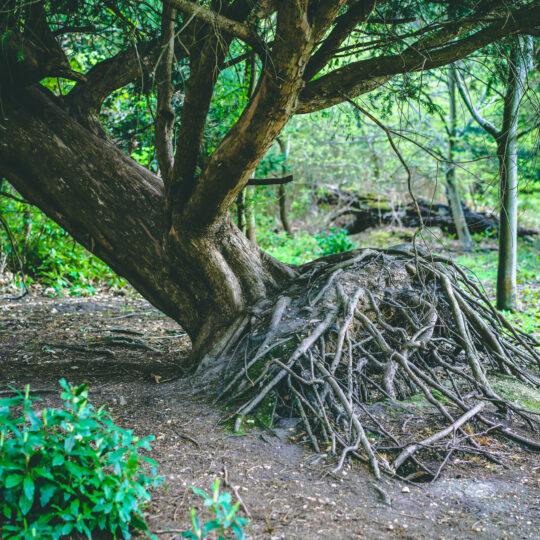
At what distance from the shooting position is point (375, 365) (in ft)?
13.0

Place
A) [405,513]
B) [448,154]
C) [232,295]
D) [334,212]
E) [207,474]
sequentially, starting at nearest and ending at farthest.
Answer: [405,513] → [207,474] → [232,295] → [448,154] → [334,212]

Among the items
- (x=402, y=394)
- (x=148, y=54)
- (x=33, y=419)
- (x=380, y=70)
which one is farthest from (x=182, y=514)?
(x=148, y=54)

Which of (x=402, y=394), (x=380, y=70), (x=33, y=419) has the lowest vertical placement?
(x=33, y=419)

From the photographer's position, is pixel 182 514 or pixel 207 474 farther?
pixel 207 474

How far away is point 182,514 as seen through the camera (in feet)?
7.45

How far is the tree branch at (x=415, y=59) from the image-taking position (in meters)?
3.16

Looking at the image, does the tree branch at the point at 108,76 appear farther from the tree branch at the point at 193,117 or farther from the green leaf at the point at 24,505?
the green leaf at the point at 24,505

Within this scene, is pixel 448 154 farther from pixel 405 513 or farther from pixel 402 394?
pixel 405 513

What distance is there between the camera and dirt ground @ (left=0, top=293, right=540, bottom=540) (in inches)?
90.3

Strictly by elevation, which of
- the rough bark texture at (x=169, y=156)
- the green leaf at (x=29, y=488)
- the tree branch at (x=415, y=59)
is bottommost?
the green leaf at (x=29, y=488)

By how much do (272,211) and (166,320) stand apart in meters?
11.4

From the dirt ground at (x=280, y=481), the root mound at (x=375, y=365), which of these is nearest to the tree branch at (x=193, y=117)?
the root mound at (x=375, y=365)

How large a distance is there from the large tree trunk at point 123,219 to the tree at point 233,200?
1cm

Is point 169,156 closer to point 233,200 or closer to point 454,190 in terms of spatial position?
point 233,200
